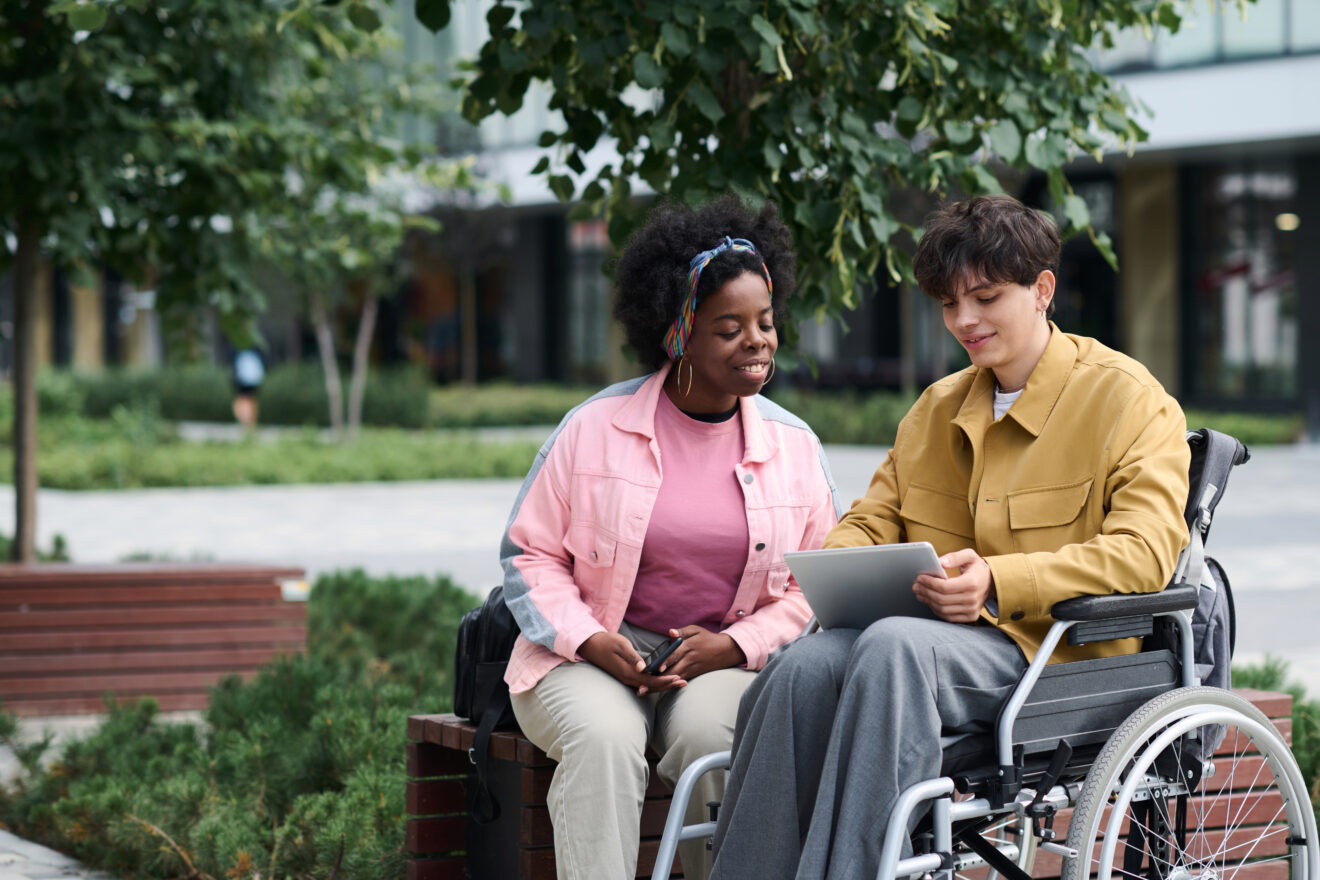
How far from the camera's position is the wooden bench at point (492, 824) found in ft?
10.8

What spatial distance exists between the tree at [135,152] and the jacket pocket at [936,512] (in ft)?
13.3

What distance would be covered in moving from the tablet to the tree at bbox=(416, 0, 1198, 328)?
1503 millimetres

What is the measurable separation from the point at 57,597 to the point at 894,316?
24448mm

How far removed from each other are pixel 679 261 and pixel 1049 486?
3.05ft

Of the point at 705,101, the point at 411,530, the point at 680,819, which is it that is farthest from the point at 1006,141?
the point at 411,530

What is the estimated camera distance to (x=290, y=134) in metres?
6.94

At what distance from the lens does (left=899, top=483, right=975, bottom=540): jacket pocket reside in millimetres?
3254

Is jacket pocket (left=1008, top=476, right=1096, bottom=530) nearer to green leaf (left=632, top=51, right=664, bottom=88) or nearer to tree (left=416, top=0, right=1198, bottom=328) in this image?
tree (left=416, top=0, right=1198, bottom=328)

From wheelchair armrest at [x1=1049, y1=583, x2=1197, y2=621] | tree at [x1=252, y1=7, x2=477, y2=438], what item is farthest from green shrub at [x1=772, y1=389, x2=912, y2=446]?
wheelchair armrest at [x1=1049, y1=583, x2=1197, y2=621]

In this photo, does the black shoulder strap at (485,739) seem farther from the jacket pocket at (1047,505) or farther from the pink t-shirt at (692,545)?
the jacket pocket at (1047,505)

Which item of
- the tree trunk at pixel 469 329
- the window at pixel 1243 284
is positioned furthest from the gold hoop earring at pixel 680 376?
the tree trunk at pixel 469 329

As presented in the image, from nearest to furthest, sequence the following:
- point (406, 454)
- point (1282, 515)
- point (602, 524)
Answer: point (602, 524) < point (1282, 515) < point (406, 454)

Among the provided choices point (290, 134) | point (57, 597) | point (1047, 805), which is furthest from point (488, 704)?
point (290, 134)

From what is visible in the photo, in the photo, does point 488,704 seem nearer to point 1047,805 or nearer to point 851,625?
point 851,625
